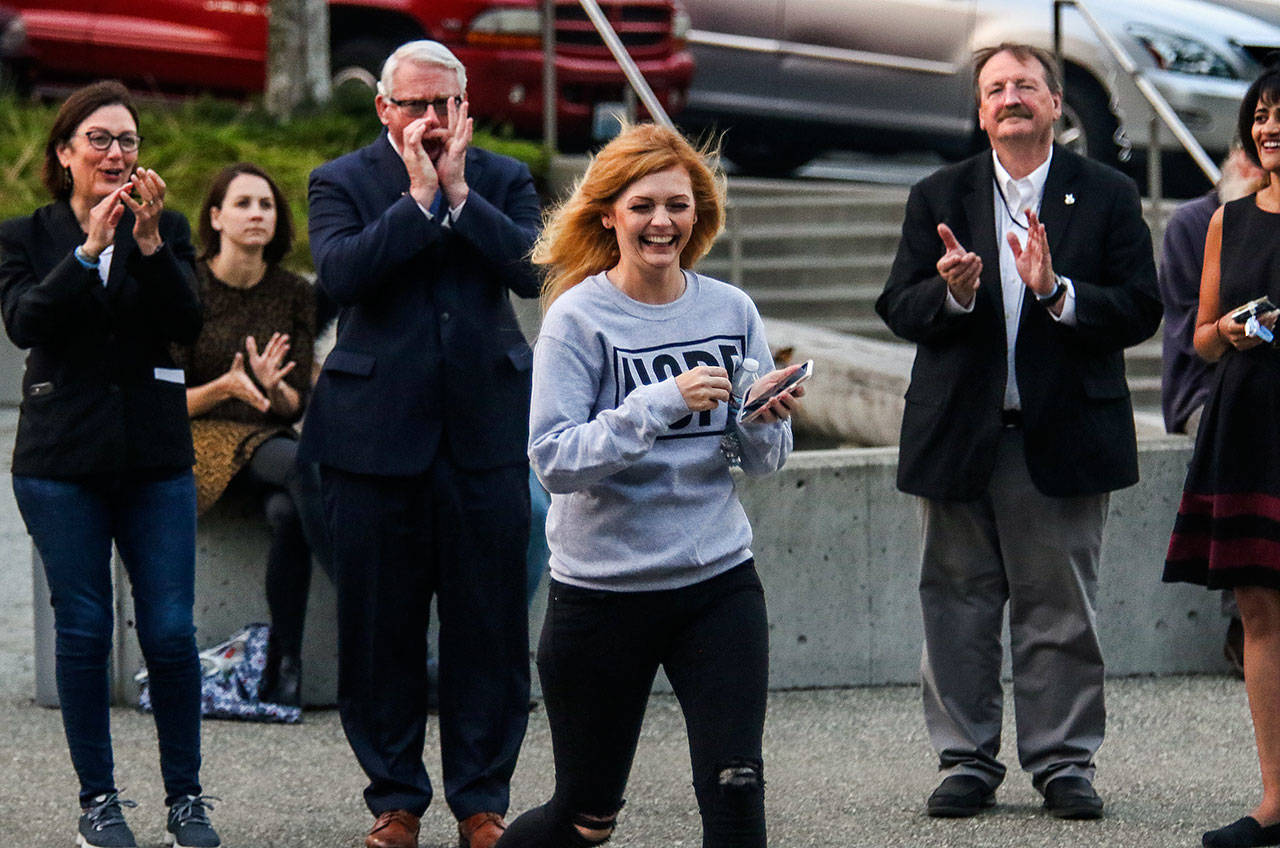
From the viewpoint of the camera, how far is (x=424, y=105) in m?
5.27

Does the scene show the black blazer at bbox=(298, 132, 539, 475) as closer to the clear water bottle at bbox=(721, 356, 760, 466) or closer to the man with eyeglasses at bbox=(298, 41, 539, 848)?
the man with eyeglasses at bbox=(298, 41, 539, 848)

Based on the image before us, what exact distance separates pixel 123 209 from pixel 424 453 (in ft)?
3.13

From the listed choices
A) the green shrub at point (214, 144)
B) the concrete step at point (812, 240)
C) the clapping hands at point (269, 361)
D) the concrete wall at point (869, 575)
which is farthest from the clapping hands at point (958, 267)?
the concrete step at point (812, 240)

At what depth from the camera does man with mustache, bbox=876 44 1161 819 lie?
549cm

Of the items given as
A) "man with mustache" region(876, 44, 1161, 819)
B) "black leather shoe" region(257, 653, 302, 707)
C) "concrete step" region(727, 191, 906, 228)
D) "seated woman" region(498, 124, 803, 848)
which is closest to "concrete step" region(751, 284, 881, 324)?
"concrete step" region(727, 191, 906, 228)

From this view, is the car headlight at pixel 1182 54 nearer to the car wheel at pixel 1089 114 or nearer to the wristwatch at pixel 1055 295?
the car wheel at pixel 1089 114

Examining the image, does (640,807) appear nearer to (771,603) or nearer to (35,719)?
(771,603)

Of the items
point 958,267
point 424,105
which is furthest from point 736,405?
point 424,105

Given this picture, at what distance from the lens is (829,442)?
30.1 ft

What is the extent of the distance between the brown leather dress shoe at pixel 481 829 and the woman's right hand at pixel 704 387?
5.22 ft

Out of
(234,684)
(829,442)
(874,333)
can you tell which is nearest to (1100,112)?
(874,333)

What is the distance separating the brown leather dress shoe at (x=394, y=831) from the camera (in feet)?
17.0

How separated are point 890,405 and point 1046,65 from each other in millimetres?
3004

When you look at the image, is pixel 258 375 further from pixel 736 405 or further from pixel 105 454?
pixel 736 405
